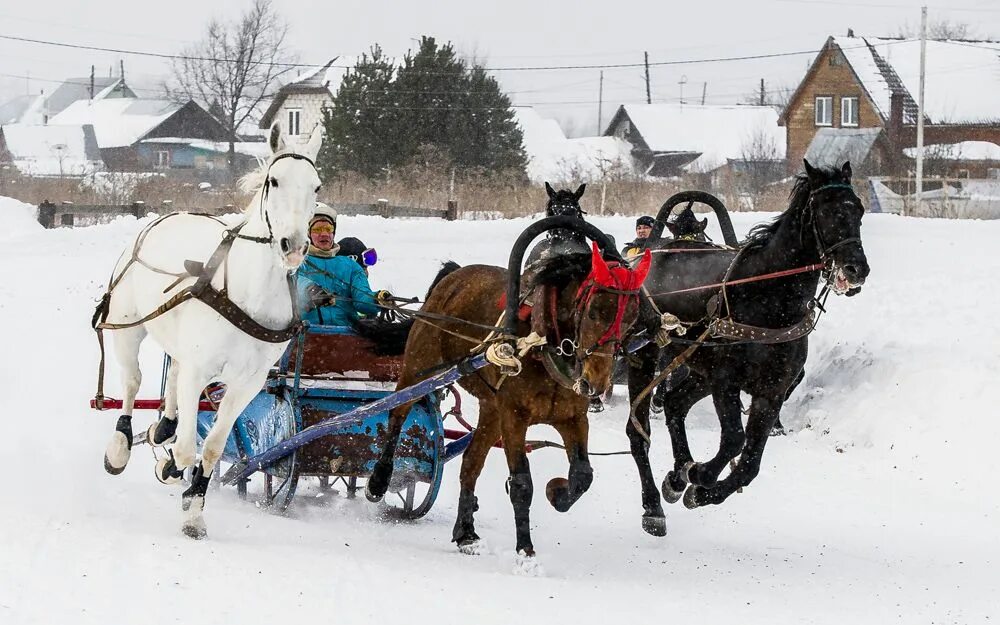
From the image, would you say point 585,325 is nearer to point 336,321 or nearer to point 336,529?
point 336,529

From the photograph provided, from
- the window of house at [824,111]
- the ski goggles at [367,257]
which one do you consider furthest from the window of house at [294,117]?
the ski goggles at [367,257]

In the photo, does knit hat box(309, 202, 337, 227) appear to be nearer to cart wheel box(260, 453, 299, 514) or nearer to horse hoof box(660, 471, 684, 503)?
cart wheel box(260, 453, 299, 514)

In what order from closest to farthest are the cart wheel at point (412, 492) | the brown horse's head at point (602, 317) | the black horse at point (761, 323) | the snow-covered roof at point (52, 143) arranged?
the brown horse's head at point (602, 317) → the black horse at point (761, 323) → the cart wheel at point (412, 492) → the snow-covered roof at point (52, 143)

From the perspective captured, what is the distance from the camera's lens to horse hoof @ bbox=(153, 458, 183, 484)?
734 centimetres

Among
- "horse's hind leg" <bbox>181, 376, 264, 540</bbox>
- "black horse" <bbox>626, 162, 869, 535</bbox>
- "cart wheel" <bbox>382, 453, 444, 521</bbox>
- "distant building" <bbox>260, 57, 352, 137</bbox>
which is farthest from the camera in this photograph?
"distant building" <bbox>260, 57, 352, 137</bbox>

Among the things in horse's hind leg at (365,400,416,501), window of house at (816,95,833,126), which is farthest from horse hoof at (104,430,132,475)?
window of house at (816,95,833,126)

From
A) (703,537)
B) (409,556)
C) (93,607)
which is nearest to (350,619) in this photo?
(93,607)

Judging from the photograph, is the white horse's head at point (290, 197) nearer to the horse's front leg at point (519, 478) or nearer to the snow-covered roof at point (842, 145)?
the horse's front leg at point (519, 478)

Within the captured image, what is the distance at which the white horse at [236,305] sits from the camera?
21.1ft

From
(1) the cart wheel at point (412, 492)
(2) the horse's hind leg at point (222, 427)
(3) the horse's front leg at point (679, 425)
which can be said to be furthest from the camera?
(3) the horse's front leg at point (679, 425)

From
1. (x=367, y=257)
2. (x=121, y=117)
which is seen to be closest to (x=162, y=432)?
(x=367, y=257)

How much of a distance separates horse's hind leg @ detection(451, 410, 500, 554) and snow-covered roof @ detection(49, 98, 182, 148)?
6819 centimetres

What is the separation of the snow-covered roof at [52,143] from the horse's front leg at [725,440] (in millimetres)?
68128

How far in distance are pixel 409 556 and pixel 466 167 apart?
29418 mm
